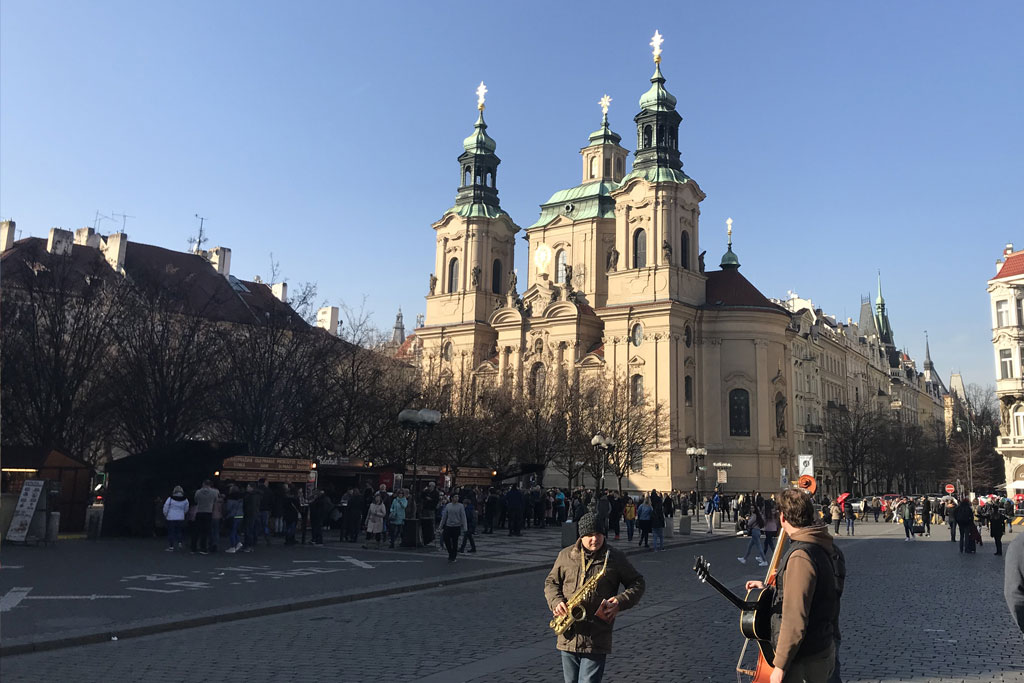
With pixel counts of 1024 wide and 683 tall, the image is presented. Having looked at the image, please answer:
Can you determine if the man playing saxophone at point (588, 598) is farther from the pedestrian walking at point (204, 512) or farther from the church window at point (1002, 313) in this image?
the church window at point (1002, 313)

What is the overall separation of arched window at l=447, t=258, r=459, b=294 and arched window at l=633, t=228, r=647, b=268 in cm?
1807

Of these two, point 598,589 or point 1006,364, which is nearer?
point 598,589

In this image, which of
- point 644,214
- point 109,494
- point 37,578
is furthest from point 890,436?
point 37,578

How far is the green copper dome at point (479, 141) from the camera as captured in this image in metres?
78.6

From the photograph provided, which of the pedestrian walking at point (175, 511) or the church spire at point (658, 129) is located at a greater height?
the church spire at point (658, 129)

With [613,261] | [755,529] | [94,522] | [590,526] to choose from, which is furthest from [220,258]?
[590,526]

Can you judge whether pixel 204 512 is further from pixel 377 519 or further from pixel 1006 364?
pixel 1006 364

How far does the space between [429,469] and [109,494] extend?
473 inches

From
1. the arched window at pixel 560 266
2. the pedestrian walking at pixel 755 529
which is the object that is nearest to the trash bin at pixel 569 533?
the pedestrian walking at pixel 755 529

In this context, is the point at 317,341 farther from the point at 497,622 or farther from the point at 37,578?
the point at 497,622

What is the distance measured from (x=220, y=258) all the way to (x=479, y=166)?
24774 mm

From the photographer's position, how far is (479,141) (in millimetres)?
78500

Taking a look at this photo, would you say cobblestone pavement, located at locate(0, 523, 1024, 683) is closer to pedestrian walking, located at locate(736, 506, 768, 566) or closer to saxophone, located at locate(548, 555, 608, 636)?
saxophone, located at locate(548, 555, 608, 636)

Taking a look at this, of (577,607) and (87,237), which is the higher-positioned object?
(87,237)
